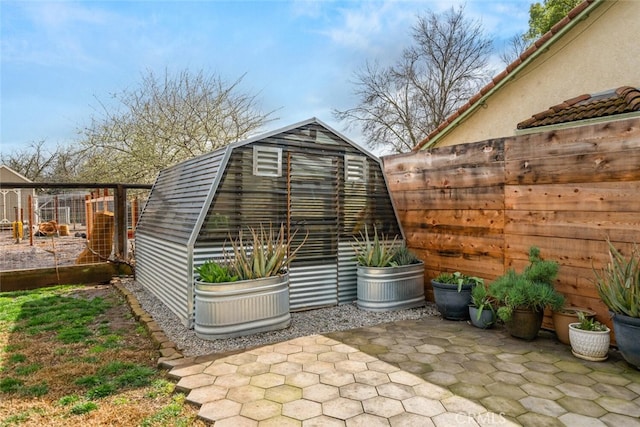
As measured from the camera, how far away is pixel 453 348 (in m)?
3.47

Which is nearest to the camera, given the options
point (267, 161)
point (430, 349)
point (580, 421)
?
point (580, 421)

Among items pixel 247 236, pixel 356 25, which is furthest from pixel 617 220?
pixel 356 25

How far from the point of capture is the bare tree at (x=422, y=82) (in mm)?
16906

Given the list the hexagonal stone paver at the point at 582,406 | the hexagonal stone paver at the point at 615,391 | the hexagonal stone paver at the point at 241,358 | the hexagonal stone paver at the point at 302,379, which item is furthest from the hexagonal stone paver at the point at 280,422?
the hexagonal stone paver at the point at 615,391

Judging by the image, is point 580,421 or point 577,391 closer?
point 580,421

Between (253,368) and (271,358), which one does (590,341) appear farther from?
(253,368)

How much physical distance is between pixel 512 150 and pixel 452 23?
15.8m

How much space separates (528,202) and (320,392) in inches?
118

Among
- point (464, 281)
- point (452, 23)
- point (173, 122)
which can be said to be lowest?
point (464, 281)

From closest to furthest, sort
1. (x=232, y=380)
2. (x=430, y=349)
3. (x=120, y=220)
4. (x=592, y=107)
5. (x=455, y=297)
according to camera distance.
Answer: (x=232, y=380), (x=430, y=349), (x=455, y=297), (x=592, y=107), (x=120, y=220)

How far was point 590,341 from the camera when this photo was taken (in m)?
3.15

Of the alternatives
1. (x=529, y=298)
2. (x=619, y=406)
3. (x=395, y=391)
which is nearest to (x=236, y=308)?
(x=395, y=391)

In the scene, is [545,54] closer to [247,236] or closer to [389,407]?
[247,236]

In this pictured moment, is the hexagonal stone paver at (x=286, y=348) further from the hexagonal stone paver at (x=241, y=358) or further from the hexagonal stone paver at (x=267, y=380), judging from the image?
the hexagonal stone paver at (x=267, y=380)
